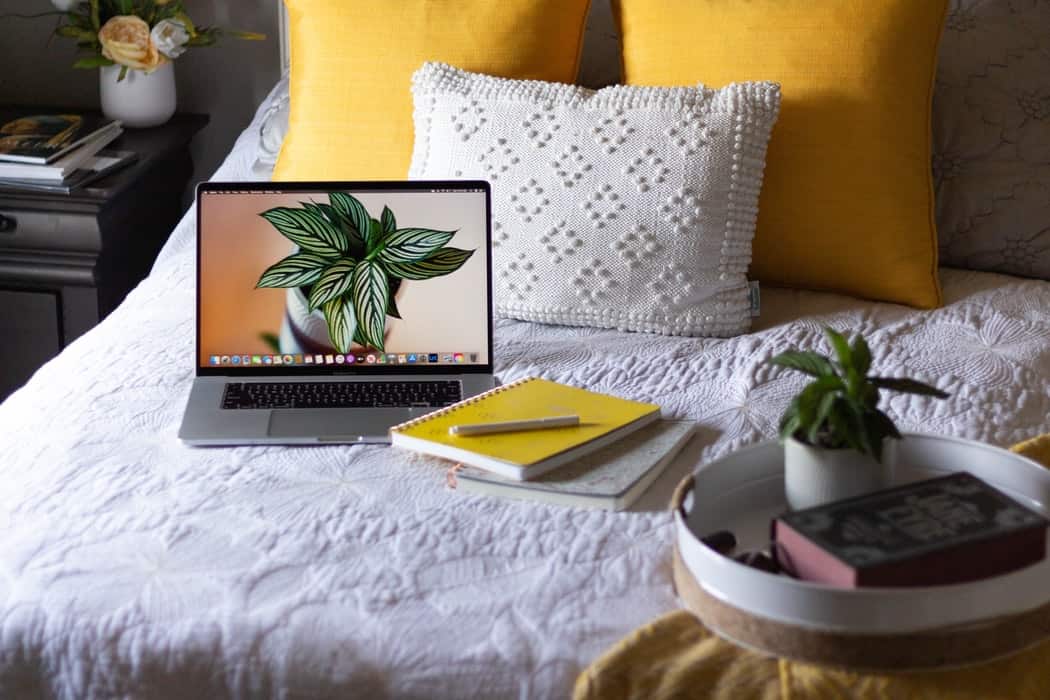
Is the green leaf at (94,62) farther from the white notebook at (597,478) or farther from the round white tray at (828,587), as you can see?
the round white tray at (828,587)

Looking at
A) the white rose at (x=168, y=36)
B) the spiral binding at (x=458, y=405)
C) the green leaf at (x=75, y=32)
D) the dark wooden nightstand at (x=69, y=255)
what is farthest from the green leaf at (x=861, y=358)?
the green leaf at (x=75, y=32)

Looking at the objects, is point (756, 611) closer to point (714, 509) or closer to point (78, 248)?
point (714, 509)

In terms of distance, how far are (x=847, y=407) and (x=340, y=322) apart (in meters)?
0.69

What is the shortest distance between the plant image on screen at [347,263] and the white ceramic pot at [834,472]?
0.61 metres

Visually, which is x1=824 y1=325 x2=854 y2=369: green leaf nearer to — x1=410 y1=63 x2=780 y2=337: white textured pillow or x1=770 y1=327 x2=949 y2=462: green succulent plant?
x1=770 y1=327 x2=949 y2=462: green succulent plant

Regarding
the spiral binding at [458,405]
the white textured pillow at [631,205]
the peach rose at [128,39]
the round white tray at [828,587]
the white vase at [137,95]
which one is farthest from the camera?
the white vase at [137,95]

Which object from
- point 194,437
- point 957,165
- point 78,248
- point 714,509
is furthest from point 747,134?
point 78,248

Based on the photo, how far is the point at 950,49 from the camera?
1.94m

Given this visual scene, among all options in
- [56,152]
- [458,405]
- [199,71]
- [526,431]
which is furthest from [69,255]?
[526,431]

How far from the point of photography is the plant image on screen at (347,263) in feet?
5.11

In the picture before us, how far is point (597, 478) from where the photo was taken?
1278 millimetres

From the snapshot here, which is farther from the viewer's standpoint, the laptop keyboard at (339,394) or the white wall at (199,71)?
the white wall at (199,71)

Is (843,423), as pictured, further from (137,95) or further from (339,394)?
(137,95)

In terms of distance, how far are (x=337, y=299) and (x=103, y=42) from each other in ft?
3.40
